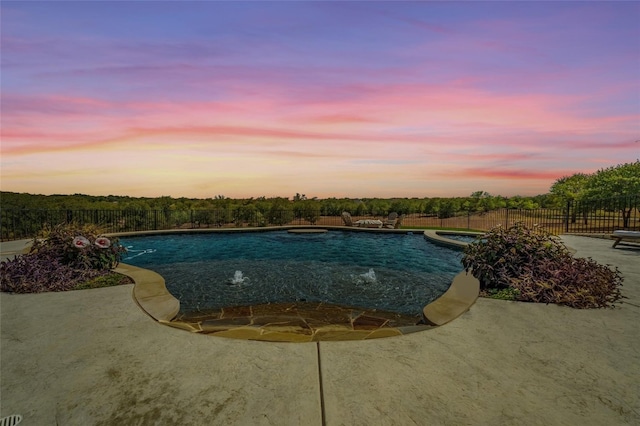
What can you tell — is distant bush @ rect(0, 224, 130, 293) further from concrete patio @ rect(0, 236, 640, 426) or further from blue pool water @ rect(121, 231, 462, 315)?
concrete patio @ rect(0, 236, 640, 426)

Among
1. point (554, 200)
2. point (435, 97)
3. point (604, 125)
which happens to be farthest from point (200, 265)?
point (554, 200)

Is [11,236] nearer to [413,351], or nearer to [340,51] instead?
[340,51]

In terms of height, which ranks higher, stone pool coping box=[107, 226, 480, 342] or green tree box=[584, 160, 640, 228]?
green tree box=[584, 160, 640, 228]

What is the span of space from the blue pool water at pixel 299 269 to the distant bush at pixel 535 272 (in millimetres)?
1160

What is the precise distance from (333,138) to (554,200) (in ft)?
78.7

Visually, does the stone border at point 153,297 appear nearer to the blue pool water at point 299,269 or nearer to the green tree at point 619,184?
the blue pool water at point 299,269

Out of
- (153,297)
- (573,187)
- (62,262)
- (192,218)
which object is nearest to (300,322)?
(153,297)

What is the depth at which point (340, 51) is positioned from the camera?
7617 mm

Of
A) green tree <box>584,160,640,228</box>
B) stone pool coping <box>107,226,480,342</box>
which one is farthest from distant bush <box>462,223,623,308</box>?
green tree <box>584,160,640,228</box>

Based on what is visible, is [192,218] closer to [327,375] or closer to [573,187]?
[327,375]

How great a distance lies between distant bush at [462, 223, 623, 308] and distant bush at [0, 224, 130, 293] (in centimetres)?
645

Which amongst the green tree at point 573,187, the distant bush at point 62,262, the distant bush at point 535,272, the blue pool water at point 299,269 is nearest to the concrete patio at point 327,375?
the distant bush at point 535,272

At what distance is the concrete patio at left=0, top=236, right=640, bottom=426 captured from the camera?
196cm

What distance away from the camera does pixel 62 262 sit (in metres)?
5.79
